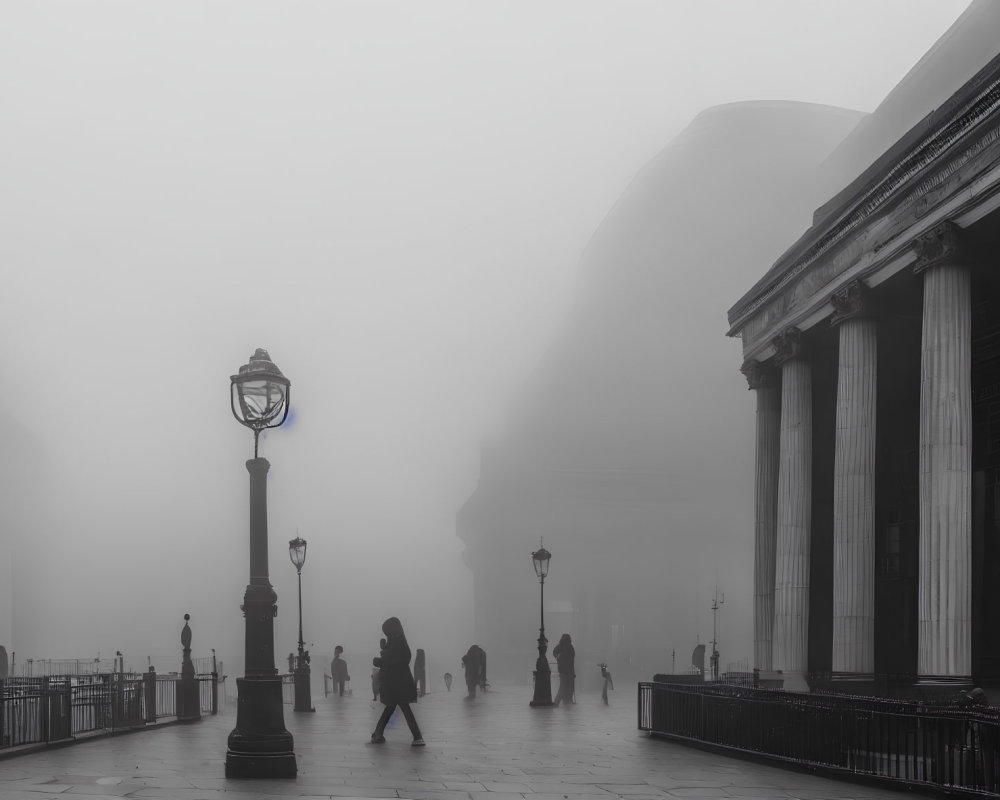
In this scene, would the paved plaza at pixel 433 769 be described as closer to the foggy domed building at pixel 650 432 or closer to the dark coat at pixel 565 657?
the dark coat at pixel 565 657

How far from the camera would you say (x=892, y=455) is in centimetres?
3481

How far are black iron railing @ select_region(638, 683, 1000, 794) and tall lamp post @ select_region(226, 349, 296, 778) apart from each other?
7.48 metres

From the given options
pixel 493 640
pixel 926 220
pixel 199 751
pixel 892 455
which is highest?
pixel 926 220

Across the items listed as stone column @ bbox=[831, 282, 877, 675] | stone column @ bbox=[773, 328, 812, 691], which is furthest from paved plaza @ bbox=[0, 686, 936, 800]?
stone column @ bbox=[773, 328, 812, 691]

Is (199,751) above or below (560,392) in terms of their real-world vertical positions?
below

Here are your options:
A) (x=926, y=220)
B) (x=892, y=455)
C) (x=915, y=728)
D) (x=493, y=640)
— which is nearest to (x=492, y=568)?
(x=493, y=640)

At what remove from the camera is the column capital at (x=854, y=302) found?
30.7 metres

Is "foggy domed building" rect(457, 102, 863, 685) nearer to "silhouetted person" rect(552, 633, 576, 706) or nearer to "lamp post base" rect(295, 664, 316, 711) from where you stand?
"silhouetted person" rect(552, 633, 576, 706)

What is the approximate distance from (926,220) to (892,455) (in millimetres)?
9259

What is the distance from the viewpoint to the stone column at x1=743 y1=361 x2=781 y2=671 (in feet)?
127

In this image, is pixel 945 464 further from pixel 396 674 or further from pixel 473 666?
pixel 473 666

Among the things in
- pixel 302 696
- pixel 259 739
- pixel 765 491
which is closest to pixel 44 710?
pixel 259 739

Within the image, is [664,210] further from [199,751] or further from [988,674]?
[199,751]

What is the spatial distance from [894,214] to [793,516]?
9.06 m
